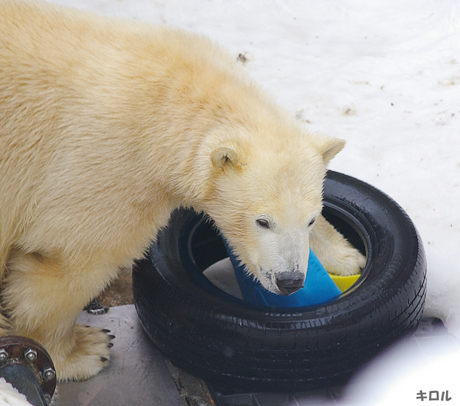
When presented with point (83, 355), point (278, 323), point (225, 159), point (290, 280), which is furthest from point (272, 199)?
point (83, 355)

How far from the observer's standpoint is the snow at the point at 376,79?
456 cm

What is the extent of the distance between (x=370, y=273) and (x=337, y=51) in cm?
403

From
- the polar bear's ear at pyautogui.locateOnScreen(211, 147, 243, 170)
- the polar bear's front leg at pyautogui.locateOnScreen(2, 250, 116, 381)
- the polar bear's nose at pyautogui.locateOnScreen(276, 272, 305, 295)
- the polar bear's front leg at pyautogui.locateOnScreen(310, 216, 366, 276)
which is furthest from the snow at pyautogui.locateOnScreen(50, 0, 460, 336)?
the polar bear's front leg at pyautogui.locateOnScreen(2, 250, 116, 381)

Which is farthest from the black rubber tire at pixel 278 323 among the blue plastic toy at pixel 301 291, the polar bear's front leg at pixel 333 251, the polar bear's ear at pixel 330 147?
the polar bear's ear at pixel 330 147

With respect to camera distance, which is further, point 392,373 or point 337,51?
point 337,51

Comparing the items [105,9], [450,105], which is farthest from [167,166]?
[105,9]

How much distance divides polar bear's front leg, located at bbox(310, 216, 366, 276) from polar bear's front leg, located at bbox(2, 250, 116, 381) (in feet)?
5.03

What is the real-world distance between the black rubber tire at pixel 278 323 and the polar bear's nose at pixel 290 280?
0.94ft

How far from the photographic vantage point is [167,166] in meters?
2.87

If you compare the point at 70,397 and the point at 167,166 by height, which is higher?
the point at 167,166

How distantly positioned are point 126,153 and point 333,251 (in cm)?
174

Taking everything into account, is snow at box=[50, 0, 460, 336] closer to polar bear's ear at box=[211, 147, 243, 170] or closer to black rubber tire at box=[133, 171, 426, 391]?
black rubber tire at box=[133, 171, 426, 391]

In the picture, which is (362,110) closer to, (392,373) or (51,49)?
(392,373)

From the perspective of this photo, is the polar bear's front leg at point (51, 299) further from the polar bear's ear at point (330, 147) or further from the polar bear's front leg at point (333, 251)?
the polar bear's front leg at point (333, 251)
